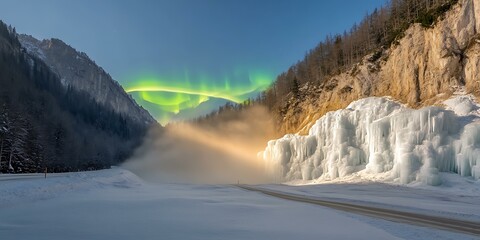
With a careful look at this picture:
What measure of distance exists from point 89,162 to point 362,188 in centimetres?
9182

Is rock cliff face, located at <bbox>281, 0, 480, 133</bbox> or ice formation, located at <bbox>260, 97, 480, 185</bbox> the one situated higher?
rock cliff face, located at <bbox>281, 0, 480, 133</bbox>

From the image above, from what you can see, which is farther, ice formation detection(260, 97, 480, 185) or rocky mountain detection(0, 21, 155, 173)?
rocky mountain detection(0, 21, 155, 173)

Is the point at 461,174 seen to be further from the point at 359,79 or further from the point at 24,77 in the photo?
the point at 24,77

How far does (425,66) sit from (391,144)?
15745 millimetres

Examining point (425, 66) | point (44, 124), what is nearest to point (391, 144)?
point (425, 66)

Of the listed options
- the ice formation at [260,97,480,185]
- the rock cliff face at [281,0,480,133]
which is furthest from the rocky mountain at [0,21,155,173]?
the rock cliff face at [281,0,480,133]

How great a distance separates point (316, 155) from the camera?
55.5 m

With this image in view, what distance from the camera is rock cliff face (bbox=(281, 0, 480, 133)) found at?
140 feet

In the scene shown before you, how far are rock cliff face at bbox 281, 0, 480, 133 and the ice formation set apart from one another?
3749mm

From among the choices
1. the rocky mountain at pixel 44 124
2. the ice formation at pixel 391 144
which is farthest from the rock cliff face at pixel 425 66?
the rocky mountain at pixel 44 124

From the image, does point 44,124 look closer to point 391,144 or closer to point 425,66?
point 391,144

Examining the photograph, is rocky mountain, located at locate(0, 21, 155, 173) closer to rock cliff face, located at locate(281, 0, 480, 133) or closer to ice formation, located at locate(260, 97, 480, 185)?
Answer: ice formation, located at locate(260, 97, 480, 185)

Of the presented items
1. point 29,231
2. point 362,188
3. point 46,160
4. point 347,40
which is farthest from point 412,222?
point 347,40

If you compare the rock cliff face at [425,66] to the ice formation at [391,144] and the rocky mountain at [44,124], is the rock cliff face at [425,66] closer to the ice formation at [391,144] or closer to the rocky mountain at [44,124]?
the ice formation at [391,144]
